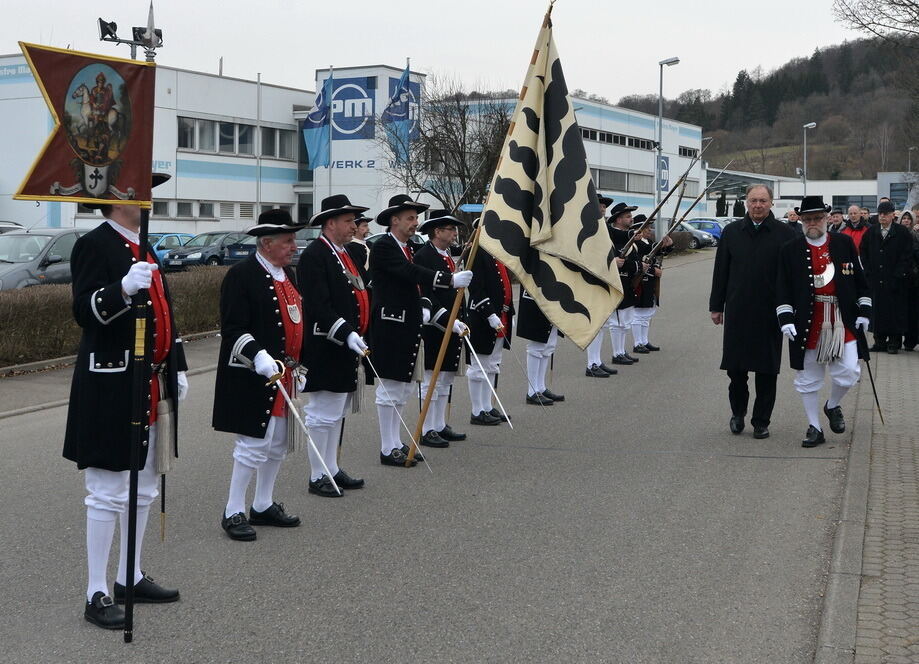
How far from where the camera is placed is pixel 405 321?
8.41 meters

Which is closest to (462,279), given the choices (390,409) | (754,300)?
(390,409)

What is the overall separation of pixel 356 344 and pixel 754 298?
4.04 metres

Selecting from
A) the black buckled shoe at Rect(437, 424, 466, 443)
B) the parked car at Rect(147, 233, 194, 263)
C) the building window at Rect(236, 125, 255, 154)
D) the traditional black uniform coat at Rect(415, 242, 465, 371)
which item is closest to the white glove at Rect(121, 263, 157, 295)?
the traditional black uniform coat at Rect(415, 242, 465, 371)

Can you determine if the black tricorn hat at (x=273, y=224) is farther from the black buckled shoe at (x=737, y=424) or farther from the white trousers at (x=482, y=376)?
the black buckled shoe at (x=737, y=424)

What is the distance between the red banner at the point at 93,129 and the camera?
4.17 meters

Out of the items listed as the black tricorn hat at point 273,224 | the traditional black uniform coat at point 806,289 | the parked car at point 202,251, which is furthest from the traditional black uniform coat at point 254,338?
the parked car at point 202,251

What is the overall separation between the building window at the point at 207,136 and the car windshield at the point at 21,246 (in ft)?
102

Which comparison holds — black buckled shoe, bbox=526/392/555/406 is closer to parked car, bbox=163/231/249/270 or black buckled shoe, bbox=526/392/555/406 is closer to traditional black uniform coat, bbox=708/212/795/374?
traditional black uniform coat, bbox=708/212/795/374

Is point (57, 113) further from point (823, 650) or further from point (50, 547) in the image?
point (823, 650)

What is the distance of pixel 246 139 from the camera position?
174 ft

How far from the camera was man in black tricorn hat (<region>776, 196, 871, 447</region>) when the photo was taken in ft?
29.6

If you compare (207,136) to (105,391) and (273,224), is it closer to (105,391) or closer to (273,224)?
(273,224)

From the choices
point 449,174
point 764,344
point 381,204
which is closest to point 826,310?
point 764,344

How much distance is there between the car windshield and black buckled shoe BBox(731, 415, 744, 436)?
1370cm
